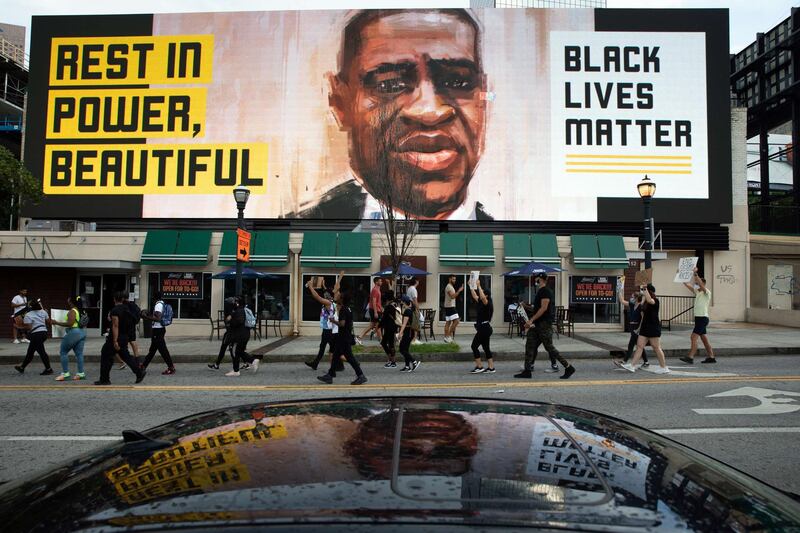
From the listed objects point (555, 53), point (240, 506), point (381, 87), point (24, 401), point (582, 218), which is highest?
point (555, 53)

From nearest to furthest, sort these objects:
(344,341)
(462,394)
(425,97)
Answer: (462,394), (344,341), (425,97)

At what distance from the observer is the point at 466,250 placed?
2198cm

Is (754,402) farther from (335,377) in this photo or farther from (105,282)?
(105,282)

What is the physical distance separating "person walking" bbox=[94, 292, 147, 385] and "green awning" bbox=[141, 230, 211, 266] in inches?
431

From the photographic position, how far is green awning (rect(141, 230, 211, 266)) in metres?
21.5

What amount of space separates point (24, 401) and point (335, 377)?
5.35m

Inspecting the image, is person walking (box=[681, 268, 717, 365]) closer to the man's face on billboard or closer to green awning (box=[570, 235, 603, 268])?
green awning (box=[570, 235, 603, 268])

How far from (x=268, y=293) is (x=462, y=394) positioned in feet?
47.2

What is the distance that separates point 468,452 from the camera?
5.92 ft

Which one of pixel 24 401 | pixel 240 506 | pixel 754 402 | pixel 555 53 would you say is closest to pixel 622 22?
pixel 555 53

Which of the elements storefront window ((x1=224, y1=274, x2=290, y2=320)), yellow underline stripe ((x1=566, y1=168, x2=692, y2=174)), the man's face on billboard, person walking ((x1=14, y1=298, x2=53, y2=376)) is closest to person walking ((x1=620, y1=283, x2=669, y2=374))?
person walking ((x1=14, y1=298, x2=53, y2=376))

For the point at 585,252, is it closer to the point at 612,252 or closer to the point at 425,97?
the point at 612,252

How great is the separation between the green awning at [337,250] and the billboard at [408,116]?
4682 millimetres

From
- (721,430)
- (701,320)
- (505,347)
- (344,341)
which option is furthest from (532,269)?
(721,430)
